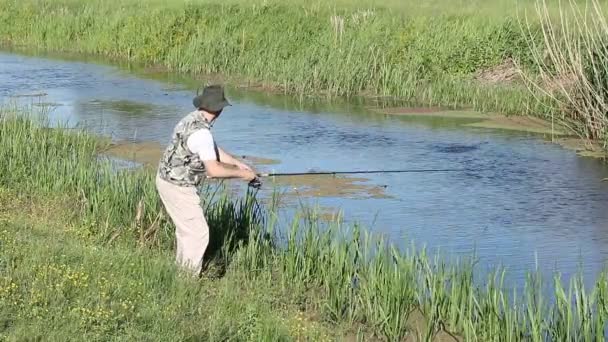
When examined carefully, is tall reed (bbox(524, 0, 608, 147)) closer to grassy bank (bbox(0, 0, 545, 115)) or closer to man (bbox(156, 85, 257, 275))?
grassy bank (bbox(0, 0, 545, 115))

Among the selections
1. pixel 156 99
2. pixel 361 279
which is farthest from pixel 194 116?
pixel 156 99

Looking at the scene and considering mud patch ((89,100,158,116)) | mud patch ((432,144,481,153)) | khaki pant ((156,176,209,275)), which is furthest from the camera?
mud patch ((89,100,158,116))

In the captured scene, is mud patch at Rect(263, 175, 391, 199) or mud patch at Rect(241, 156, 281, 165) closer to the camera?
mud patch at Rect(263, 175, 391, 199)

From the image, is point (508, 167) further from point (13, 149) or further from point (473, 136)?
point (13, 149)

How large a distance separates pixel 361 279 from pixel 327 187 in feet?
15.7

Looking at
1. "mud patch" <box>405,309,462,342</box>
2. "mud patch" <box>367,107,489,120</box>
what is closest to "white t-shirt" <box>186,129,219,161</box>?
"mud patch" <box>405,309,462,342</box>

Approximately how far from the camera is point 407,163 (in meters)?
13.9

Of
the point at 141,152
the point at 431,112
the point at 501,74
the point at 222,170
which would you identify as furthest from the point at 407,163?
the point at 222,170

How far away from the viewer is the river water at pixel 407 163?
10367mm

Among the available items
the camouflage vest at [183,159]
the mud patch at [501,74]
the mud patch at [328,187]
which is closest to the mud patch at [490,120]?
the mud patch at [501,74]

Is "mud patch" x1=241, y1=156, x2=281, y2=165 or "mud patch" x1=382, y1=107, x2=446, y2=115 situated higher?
"mud patch" x1=382, y1=107, x2=446, y2=115

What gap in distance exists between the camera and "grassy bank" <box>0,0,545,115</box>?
18906mm

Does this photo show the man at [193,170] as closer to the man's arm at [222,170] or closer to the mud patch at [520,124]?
the man's arm at [222,170]

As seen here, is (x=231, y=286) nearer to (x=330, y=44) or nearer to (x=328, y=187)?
(x=328, y=187)
